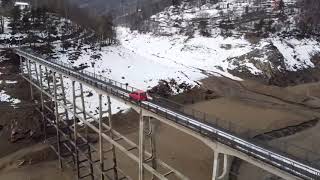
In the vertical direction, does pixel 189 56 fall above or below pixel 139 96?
below

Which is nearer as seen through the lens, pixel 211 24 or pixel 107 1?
pixel 211 24

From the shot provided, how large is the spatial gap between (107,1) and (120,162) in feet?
409

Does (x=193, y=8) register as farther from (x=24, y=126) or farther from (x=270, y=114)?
(x=24, y=126)

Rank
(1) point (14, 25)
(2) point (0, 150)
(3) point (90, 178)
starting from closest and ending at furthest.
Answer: (3) point (90, 178), (2) point (0, 150), (1) point (14, 25)

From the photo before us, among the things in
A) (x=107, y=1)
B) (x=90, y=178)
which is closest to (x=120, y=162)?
(x=90, y=178)

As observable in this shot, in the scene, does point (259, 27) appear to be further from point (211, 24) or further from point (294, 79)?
point (294, 79)

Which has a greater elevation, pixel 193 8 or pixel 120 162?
pixel 193 8

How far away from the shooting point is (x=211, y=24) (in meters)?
92.7

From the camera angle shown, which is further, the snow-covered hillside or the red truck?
the snow-covered hillside

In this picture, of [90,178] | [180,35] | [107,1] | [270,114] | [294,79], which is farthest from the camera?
[107,1]

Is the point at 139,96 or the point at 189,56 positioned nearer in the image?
the point at 139,96

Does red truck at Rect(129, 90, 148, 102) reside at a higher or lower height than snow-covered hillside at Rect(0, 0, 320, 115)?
higher

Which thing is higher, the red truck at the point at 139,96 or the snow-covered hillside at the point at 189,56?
the red truck at the point at 139,96

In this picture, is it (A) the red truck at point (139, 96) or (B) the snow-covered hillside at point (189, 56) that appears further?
(B) the snow-covered hillside at point (189, 56)
